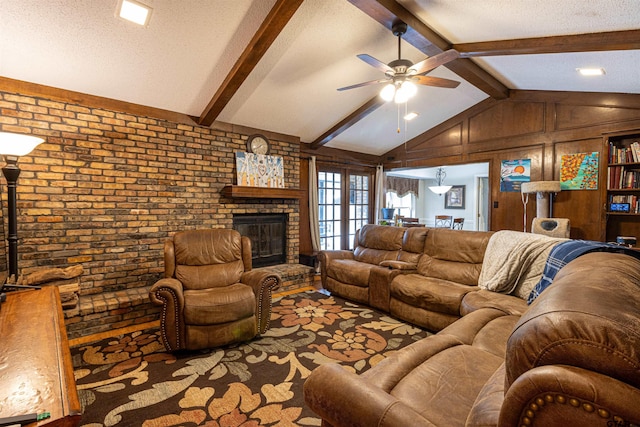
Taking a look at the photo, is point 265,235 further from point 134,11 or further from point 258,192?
point 134,11

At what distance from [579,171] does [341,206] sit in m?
3.86

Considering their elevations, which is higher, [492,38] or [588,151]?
[492,38]

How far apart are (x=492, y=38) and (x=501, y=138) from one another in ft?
7.90

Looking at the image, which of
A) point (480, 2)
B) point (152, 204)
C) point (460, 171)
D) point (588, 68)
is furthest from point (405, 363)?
point (460, 171)

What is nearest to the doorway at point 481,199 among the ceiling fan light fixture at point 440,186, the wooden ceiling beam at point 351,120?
the ceiling fan light fixture at point 440,186

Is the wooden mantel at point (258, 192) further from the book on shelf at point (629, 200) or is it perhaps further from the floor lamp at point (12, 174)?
the book on shelf at point (629, 200)

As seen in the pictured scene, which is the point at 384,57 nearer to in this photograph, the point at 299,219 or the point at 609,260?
the point at 299,219

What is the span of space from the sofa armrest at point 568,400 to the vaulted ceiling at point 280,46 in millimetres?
2739

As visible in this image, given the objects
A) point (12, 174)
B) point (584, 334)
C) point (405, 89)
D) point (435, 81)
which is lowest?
point (584, 334)

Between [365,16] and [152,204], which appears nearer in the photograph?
[365,16]

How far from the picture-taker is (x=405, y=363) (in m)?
1.44

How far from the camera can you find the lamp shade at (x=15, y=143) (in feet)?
6.98

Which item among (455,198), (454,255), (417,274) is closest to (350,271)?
(417,274)

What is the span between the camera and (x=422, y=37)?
3049mm
